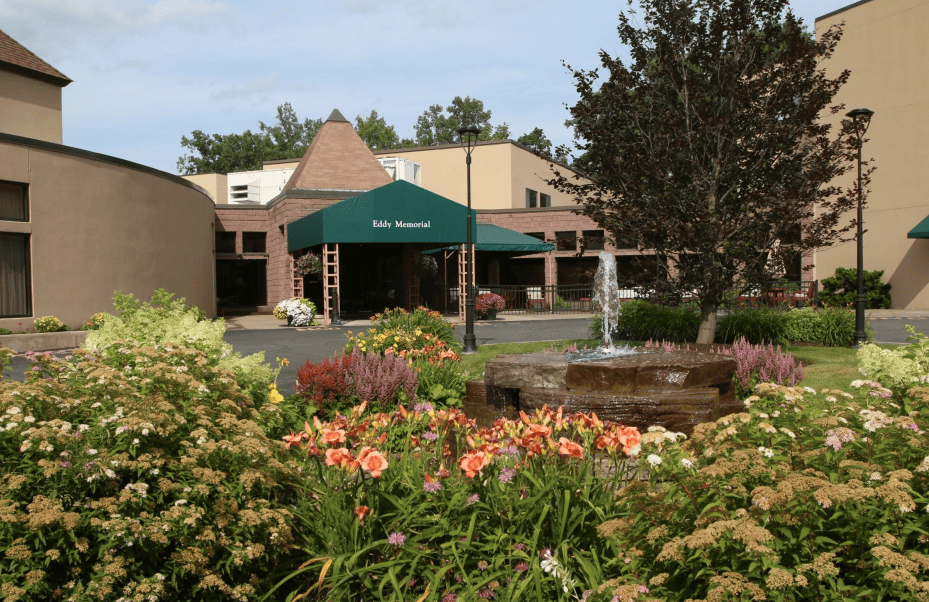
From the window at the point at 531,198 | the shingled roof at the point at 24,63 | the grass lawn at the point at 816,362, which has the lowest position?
the grass lawn at the point at 816,362

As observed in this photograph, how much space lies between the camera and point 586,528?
3395 mm

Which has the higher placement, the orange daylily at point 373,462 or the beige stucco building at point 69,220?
the beige stucco building at point 69,220

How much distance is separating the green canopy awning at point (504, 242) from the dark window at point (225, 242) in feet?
35.9

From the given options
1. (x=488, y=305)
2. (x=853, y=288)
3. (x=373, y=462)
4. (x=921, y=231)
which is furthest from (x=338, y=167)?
(x=373, y=462)

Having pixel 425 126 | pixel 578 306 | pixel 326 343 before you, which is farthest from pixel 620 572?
pixel 425 126

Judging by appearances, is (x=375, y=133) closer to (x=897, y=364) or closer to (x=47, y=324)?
(x=47, y=324)

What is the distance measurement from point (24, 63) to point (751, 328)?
82.4 feet

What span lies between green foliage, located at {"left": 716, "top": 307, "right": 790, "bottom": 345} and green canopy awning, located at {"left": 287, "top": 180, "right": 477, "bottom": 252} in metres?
12.3

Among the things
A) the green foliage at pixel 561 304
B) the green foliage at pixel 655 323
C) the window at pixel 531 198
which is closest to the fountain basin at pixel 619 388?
the green foliage at pixel 655 323

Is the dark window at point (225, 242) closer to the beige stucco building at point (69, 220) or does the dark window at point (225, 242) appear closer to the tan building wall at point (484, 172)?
the beige stucco building at point (69, 220)

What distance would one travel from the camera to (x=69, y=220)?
63.3ft

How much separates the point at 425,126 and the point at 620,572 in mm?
102276

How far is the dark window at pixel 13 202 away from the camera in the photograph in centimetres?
1791

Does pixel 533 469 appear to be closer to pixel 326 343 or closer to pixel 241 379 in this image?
pixel 241 379
